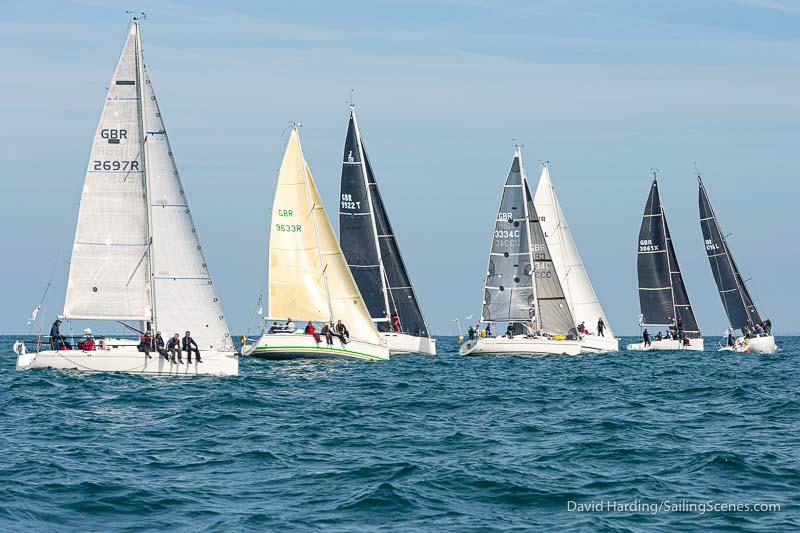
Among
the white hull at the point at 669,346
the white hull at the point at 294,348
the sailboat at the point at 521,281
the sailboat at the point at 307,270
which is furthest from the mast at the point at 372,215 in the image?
the white hull at the point at 669,346

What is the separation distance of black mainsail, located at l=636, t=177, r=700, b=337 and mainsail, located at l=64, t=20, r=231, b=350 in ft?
129

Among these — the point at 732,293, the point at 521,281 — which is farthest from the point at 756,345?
the point at 521,281

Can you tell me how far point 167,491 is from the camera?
1686cm

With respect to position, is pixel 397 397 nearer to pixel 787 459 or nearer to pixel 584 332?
pixel 787 459

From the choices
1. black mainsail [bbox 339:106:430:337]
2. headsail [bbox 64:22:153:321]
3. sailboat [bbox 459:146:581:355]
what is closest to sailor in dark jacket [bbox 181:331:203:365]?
headsail [bbox 64:22:153:321]

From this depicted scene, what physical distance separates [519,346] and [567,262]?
12.3m

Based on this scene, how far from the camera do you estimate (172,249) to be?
1363 inches

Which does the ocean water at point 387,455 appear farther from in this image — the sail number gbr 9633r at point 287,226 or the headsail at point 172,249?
the sail number gbr 9633r at point 287,226

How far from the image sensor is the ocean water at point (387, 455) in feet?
51.3

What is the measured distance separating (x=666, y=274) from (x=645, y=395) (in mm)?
36825

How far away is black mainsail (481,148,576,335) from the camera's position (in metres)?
54.7

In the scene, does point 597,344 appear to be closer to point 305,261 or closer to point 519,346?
point 519,346

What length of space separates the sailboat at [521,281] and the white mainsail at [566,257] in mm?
8199

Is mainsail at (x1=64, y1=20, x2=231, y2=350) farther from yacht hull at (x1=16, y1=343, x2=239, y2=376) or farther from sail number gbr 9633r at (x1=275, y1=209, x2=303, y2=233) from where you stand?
sail number gbr 9633r at (x1=275, y1=209, x2=303, y2=233)
